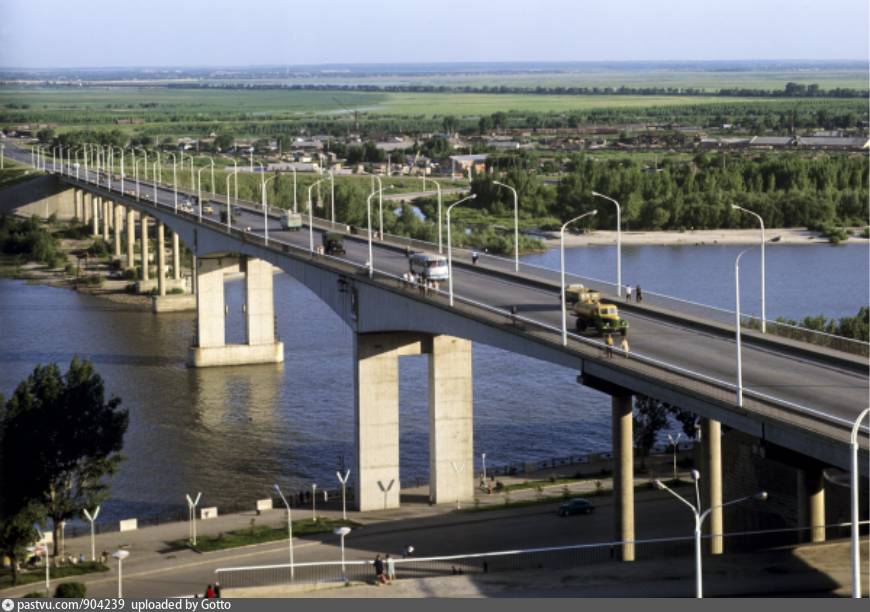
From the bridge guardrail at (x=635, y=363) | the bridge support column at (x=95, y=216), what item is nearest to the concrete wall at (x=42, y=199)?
the bridge support column at (x=95, y=216)

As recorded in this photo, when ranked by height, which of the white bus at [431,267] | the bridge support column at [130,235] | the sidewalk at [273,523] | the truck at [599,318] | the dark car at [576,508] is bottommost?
the sidewalk at [273,523]

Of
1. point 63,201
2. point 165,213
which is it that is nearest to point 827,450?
point 165,213

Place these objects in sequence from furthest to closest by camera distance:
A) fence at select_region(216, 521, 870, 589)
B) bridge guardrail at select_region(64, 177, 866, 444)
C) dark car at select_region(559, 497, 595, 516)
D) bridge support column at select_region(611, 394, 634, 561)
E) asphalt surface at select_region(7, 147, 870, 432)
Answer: dark car at select_region(559, 497, 595, 516) → bridge support column at select_region(611, 394, 634, 561) → fence at select_region(216, 521, 870, 589) → asphalt surface at select_region(7, 147, 870, 432) → bridge guardrail at select_region(64, 177, 866, 444)

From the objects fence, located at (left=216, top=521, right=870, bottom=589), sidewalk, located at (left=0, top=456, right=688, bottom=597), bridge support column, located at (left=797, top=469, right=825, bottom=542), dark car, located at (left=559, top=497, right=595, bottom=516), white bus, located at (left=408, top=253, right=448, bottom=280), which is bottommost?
sidewalk, located at (left=0, top=456, right=688, bottom=597)

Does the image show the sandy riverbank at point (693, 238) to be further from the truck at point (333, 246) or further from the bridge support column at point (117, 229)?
the truck at point (333, 246)

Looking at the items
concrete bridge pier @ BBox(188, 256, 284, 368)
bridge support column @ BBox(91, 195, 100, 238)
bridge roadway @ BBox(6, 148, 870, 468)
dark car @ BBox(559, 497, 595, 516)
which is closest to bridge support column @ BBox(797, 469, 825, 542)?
bridge roadway @ BBox(6, 148, 870, 468)

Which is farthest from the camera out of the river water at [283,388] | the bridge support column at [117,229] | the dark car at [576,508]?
the bridge support column at [117,229]

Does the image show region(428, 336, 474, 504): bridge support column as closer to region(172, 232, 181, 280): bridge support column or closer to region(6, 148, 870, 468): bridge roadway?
region(6, 148, 870, 468): bridge roadway

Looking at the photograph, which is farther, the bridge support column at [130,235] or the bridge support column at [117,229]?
the bridge support column at [117,229]
